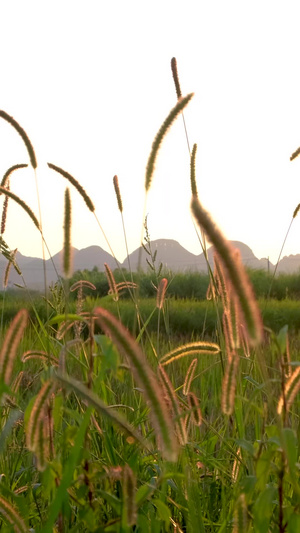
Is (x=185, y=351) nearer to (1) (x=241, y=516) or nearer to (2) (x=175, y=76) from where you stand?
(1) (x=241, y=516)

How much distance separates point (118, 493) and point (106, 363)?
3.35 ft

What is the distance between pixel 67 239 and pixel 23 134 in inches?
26.3

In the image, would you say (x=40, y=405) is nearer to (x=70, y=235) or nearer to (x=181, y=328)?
(x=70, y=235)

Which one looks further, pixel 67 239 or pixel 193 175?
pixel 193 175

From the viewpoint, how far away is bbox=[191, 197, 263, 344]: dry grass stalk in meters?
0.57

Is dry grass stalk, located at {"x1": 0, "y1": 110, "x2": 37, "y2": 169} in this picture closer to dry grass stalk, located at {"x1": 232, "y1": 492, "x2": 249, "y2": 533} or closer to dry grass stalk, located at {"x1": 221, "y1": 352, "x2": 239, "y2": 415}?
dry grass stalk, located at {"x1": 221, "y1": 352, "x2": 239, "y2": 415}

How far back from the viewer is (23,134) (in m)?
1.50

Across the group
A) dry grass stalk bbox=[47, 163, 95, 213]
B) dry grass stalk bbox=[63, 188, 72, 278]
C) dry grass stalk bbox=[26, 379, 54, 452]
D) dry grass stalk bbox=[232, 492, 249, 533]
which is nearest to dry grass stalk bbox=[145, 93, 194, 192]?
dry grass stalk bbox=[63, 188, 72, 278]

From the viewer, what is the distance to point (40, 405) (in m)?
0.81

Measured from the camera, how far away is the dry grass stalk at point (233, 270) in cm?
57

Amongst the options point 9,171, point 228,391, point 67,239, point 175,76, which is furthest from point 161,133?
point 9,171

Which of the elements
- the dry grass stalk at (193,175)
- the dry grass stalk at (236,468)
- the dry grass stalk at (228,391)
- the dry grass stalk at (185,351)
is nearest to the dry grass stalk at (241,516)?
the dry grass stalk at (228,391)

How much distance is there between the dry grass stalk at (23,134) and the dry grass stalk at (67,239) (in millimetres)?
556

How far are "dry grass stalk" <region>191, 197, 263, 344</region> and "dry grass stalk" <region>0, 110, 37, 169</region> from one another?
965 millimetres
